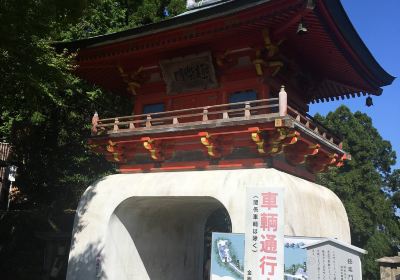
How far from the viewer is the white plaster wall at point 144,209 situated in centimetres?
1083

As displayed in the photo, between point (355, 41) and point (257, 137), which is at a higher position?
point (355, 41)

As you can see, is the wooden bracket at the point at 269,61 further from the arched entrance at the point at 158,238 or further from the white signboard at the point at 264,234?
the white signboard at the point at 264,234

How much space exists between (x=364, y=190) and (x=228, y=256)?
30278mm

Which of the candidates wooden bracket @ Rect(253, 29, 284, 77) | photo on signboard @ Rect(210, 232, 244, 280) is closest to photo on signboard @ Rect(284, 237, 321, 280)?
photo on signboard @ Rect(210, 232, 244, 280)

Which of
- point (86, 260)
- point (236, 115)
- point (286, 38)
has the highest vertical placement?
point (286, 38)

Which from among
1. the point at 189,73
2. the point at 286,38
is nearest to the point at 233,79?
the point at 189,73

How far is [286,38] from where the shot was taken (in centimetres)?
1177

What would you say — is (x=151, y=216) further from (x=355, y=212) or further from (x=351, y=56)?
(x=355, y=212)

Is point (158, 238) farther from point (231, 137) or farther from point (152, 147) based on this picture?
point (231, 137)

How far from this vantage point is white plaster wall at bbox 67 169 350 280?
426 inches

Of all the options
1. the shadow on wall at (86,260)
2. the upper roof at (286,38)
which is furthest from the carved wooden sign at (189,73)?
the shadow on wall at (86,260)

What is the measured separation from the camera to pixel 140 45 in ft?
42.9

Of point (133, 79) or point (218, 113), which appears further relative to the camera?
point (133, 79)

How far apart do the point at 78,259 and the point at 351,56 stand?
440 inches
